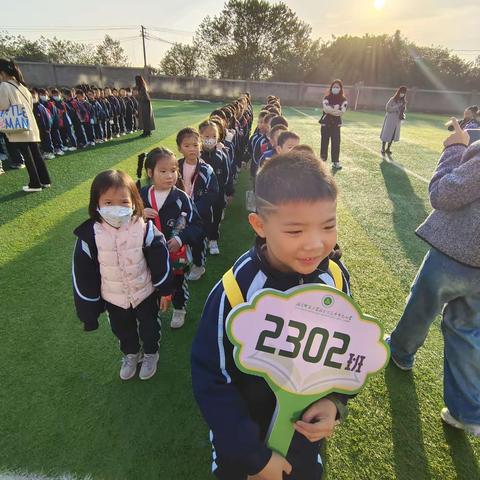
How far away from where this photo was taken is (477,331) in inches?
79.7

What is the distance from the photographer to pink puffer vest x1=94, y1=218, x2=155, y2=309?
2.04 metres

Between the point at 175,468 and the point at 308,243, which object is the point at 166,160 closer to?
the point at 308,243

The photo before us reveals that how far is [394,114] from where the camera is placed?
31.9 feet

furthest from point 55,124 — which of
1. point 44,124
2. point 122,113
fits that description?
point 122,113

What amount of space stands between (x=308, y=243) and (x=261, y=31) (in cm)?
5610

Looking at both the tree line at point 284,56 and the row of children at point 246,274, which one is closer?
the row of children at point 246,274

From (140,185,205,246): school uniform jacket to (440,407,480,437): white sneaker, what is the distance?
211 cm

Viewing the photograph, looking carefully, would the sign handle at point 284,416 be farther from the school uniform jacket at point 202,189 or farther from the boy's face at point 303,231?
the school uniform jacket at point 202,189

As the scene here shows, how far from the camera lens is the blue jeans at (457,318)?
197cm

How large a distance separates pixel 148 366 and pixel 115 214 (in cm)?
123

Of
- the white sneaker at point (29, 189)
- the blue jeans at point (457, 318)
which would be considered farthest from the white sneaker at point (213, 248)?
the white sneaker at point (29, 189)

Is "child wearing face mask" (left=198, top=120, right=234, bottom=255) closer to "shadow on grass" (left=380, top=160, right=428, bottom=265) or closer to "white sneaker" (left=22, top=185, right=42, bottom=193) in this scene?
"shadow on grass" (left=380, top=160, right=428, bottom=265)

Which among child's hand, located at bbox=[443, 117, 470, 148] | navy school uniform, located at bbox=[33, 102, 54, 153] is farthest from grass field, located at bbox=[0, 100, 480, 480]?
navy school uniform, located at bbox=[33, 102, 54, 153]

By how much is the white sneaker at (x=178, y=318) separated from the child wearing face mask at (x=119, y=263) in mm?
590
